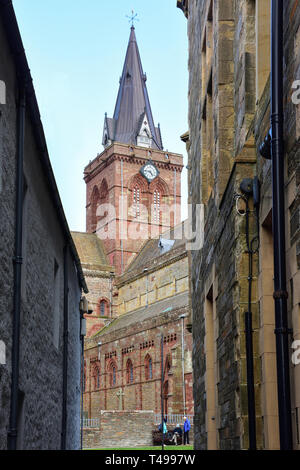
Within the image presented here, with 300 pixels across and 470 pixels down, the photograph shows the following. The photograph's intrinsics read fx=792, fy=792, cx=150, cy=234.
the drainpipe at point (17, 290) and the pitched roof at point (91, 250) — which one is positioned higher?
the pitched roof at point (91, 250)

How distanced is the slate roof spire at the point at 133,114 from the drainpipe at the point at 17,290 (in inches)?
2816

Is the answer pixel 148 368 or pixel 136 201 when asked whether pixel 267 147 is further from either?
pixel 136 201

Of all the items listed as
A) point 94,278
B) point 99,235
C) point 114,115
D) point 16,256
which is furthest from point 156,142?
point 16,256

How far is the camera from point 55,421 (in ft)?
42.4

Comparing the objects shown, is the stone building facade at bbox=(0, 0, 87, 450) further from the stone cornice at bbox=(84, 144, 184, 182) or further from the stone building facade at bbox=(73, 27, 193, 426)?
the stone cornice at bbox=(84, 144, 184, 182)

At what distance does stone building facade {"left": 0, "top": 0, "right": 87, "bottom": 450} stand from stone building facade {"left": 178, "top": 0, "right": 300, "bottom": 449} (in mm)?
2282

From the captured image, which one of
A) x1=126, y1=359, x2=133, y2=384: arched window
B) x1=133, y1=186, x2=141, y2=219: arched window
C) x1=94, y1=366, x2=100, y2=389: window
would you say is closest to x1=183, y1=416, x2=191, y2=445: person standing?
x1=126, y1=359, x2=133, y2=384: arched window

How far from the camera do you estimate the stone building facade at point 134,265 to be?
52.2m

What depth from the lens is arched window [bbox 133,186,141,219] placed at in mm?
76812

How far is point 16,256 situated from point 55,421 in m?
5.20

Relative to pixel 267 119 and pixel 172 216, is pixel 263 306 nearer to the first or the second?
pixel 267 119

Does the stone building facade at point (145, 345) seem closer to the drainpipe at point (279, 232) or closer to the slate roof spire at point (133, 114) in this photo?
the slate roof spire at point (133, 114)

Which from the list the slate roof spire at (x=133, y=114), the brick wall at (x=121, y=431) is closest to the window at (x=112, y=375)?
the brick wall at (x=121, y=431)

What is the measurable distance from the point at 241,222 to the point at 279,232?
1.92 metres
